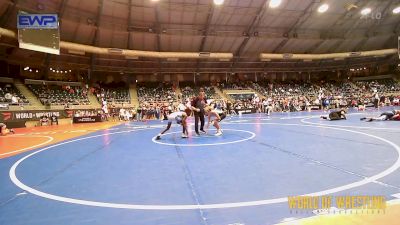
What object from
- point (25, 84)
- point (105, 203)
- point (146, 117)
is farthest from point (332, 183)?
point (25, 84)

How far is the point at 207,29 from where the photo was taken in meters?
33.1

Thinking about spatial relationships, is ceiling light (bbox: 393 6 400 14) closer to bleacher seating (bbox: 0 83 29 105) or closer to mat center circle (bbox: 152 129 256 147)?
mat center circle (bbox: 152 129 256 147)

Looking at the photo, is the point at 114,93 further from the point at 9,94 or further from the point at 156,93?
the point at 9,94

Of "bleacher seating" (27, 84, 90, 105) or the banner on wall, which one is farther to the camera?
"bleacher seating" (27, 84, 90, 105)

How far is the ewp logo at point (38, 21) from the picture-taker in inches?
755

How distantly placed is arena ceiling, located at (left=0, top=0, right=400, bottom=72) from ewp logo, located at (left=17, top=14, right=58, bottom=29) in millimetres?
4368

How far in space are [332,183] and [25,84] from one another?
33589 mm

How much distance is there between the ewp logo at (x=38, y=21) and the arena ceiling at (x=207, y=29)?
4.37 meters

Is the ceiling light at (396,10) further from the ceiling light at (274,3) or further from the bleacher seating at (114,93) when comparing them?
the bleacher seating at (114,93)

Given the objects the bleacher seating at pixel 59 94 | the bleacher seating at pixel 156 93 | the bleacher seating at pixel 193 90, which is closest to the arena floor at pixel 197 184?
the bleacher seating at pixel 59 94

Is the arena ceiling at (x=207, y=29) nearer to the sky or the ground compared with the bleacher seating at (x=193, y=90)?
nearer to the sky

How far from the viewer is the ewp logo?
19188 millimetres

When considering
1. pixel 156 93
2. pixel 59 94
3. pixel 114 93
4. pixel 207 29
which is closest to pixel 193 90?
pixel 156 93

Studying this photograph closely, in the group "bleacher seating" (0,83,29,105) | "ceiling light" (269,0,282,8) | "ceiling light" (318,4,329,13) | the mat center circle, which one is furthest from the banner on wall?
"ceiling light" (318,4,329,13)
